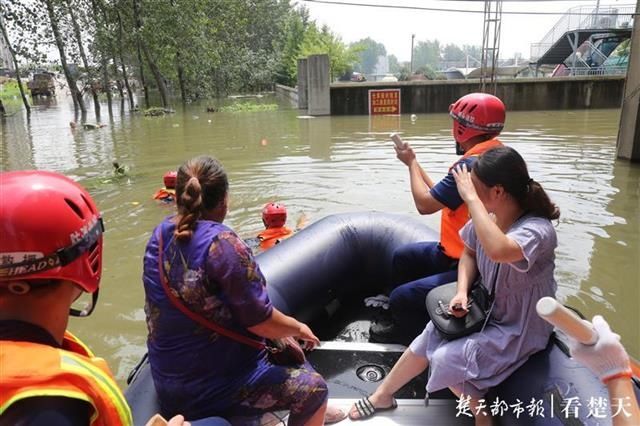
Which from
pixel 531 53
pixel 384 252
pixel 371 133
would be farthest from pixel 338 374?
pixel 531 53

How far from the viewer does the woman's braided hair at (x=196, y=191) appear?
1711mm

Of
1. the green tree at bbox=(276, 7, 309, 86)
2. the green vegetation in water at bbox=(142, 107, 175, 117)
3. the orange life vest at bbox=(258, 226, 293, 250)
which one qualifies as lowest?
the orange life vest at bbox=(258, 226, 293, 250)

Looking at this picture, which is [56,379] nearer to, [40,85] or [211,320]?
[211,320]

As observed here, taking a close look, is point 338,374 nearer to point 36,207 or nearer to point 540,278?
point 540,278

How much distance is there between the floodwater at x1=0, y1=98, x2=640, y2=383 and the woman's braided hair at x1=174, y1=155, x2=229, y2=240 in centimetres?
218

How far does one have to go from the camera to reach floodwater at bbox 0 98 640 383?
443cm

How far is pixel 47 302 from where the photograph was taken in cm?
108

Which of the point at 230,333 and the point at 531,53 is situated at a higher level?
the point at 531,53

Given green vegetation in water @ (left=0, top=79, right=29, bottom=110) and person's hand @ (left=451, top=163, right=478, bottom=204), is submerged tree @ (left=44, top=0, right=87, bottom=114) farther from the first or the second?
person's hand @ (left=451, top=163, right=478, bottom=204)

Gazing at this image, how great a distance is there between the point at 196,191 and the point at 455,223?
57.0 inches

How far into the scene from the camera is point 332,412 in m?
2.37

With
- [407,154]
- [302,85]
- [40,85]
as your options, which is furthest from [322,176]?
[40,85]

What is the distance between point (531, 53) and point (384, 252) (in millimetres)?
31378

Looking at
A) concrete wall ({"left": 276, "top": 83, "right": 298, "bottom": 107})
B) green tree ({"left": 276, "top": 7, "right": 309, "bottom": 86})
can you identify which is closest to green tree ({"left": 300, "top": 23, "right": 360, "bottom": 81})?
green tree ({"left": 276, "top": 7, "right": 309, "bottom": 86})
